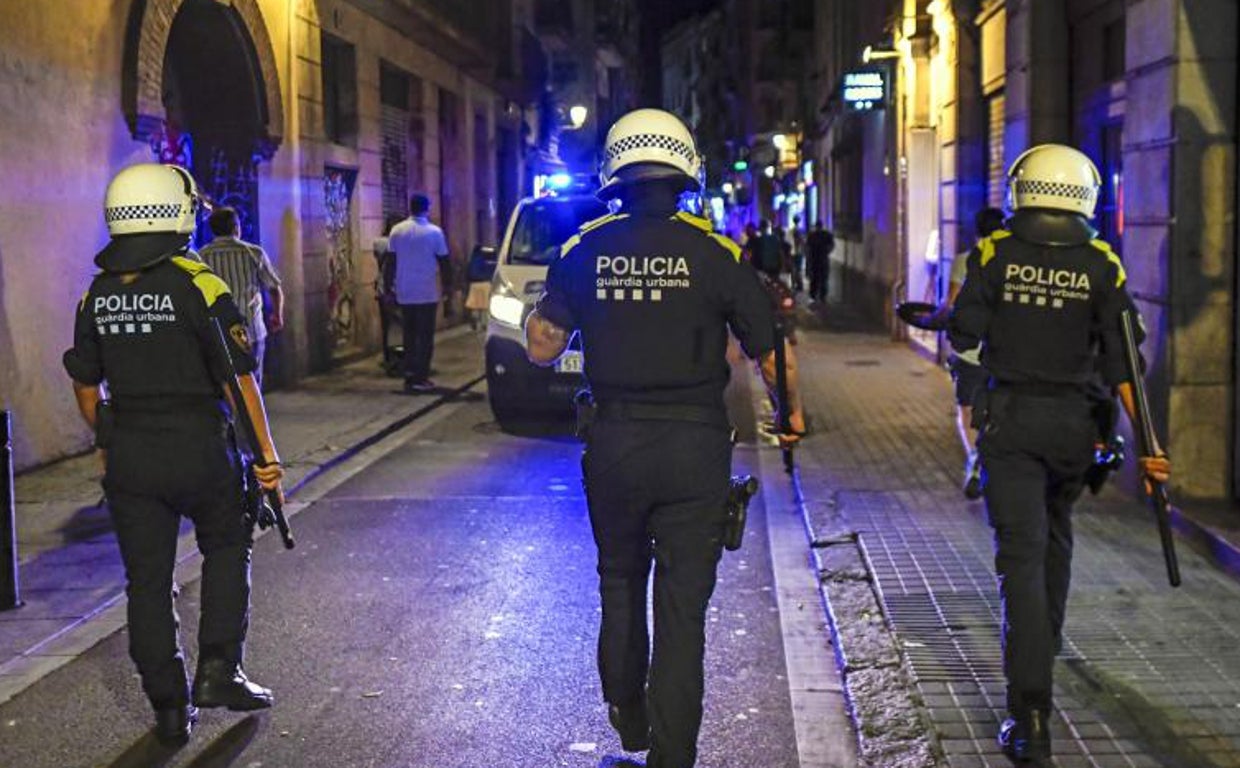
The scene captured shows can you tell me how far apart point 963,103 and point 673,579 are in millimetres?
12212

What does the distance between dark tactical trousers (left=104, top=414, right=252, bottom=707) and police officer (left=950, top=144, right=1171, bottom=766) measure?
255 cm

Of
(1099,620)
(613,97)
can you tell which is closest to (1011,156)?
(1099,620)

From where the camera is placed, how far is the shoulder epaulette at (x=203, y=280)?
15.4 ft

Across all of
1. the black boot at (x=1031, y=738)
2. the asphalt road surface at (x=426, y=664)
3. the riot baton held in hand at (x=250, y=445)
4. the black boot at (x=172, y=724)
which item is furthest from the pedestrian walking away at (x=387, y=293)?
the black boot at (x=1031, y=738)

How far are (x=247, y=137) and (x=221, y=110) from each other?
1.30ft

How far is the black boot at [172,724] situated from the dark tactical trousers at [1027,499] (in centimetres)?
275

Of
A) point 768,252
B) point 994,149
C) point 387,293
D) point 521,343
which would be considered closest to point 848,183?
point 768,252

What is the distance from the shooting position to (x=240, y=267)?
32.7ft

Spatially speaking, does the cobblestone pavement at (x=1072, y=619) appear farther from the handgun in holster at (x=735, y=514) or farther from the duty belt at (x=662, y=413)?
the duty belt at (x=662, y=413)

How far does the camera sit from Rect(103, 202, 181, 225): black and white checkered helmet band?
4.67 metres

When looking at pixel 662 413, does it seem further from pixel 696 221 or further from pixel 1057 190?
pixel 1057 190

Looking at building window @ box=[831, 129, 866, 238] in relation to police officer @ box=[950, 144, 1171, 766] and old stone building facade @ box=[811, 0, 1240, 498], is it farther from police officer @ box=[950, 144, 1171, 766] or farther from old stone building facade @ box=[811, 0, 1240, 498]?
police officer @ box=[950, 144, 1171, 766]

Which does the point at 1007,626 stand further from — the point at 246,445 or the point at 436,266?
the point at 436,266

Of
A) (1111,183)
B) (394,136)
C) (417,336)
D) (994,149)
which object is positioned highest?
(394,136)
